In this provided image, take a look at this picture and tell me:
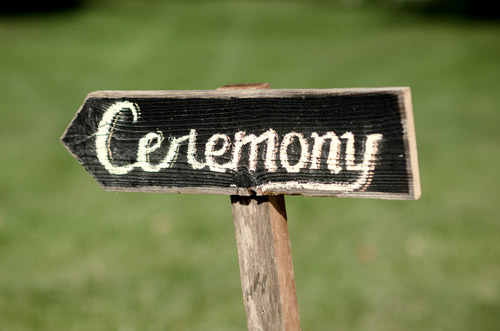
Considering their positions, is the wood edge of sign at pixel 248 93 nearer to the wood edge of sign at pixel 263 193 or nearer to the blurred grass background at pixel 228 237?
the wood edge of sign at pixel 263 193

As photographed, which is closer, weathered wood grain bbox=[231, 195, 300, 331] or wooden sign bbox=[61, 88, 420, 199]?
wooden sign bbox=[61, 88, 420, 199]

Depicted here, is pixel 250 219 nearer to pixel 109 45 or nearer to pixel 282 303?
pixel 282 303

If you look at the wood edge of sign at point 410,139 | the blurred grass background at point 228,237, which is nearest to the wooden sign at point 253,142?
the wood edge of sign at point 410,139

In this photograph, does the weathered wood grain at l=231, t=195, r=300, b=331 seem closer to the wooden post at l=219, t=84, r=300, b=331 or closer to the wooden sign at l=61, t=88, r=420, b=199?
the wooden post at l=219, t=84, r=300, b=331

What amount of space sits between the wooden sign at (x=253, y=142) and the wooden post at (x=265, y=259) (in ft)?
0.31

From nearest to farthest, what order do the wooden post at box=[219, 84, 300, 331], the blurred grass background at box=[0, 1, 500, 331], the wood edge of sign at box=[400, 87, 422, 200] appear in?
the wood edge of sign at box=[400, 87, 422, 200], the wooden post at box=[219, 84, 300, 331], the blurred grass background at box=[0, 1, 500, 331]

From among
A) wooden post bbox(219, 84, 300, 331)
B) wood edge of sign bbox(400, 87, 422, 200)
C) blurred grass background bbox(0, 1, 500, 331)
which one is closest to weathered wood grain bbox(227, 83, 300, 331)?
wooden post bbox(219, 84, 300, 331)

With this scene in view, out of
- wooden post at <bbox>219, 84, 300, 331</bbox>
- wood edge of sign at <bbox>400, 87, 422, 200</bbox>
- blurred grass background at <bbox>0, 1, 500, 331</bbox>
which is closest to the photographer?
wood edge of sign at <bbox>400, 87, 422, 200</bbox>

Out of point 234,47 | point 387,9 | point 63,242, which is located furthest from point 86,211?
point 387,9

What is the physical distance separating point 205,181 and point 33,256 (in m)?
3.34

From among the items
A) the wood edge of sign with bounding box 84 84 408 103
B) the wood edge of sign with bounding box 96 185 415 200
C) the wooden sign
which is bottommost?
the wood edge of sign with bounding box 96 185 415 200

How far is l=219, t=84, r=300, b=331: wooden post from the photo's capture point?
74.9 inches

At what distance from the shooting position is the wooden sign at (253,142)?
5.38ft

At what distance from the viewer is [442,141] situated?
718 centimetres
